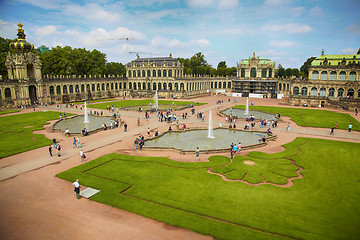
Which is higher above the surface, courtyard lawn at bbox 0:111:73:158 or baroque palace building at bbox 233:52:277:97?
baroque palace building at bbox 233:52:277:97

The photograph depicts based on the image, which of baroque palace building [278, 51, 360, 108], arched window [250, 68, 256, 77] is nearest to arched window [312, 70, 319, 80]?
baroque palace building [278, 51, 360, 108]

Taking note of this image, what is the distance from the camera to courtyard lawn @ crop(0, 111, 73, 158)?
111 feet

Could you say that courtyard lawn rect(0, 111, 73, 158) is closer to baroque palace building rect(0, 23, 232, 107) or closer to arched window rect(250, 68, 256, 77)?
baroque palace building rect(0, 23, 232, 107)

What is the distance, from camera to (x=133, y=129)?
44.8m

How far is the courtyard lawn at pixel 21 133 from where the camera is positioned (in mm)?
33688

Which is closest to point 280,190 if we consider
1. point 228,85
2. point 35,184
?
point 35,184

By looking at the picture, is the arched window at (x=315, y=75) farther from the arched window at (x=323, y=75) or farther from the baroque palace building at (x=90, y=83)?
the baroque palace building at (x=90, y=83)

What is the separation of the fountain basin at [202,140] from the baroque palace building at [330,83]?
1880 inches

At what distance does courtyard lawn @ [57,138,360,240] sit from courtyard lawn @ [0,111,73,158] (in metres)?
12.6

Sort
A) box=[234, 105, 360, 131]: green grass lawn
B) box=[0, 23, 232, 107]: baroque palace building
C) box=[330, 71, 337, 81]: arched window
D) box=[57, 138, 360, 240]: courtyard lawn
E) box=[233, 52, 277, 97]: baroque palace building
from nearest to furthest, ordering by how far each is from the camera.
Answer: box=[57, 138, 360, 240]: courtyard lawn
box=[234, 105, 360, 131]: green grass lawn
box=[0, 23, 232, 107]: baroque palace building
box=[330, 71, 337, 81]: arched window
box=[233, 52, 277, 97]: baroque palace building

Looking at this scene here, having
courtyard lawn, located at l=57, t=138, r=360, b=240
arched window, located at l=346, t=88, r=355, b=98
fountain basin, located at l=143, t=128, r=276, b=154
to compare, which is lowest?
courtyard lawn, located at l=57, t=138, r=360, b=240

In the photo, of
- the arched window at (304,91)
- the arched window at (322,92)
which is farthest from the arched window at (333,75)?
the arched window at (304,91)

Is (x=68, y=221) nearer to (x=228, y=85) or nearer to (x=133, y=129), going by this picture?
(x=133, y=129)

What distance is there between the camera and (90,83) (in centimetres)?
9331
